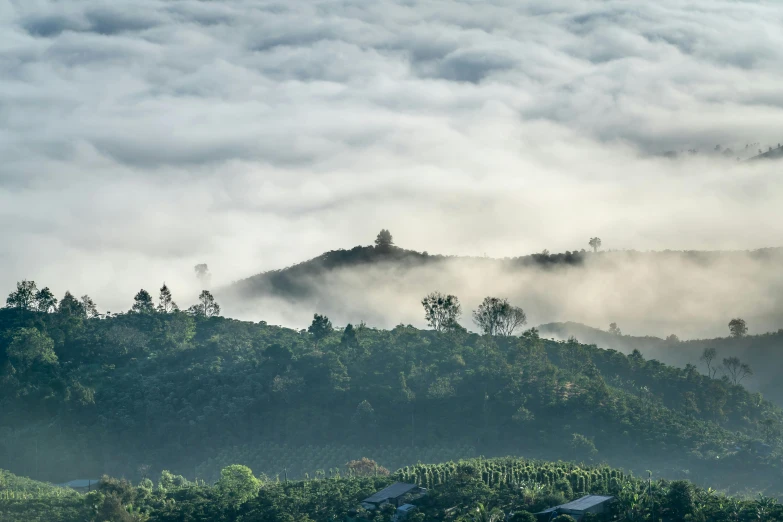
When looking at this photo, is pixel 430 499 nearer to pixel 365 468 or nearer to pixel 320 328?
pixel 365 468

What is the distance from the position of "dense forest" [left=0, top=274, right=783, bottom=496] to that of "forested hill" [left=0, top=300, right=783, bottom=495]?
27 centimetres

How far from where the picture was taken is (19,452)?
493 feet

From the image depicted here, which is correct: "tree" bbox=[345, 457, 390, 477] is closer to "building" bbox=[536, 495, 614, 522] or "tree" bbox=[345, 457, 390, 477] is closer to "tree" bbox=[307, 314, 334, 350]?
"building" bbox=[536, 495, 614, 522]

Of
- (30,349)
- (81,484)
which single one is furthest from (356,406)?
(30,349)

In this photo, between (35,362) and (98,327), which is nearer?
(35,362)

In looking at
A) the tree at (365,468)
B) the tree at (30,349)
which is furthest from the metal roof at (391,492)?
the tree at (30,349)

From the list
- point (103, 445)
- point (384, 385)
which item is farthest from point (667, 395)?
point (103, 445)

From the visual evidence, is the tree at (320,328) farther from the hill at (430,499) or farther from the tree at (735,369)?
the tree at (735,369)

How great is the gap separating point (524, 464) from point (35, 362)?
301 ft

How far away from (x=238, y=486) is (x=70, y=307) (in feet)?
298

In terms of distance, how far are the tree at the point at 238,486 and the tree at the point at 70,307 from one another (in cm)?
8544

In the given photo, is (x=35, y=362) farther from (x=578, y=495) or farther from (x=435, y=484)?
(x=578, y=495)

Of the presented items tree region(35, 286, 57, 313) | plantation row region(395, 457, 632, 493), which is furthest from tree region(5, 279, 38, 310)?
plantation row region(395, 457, 632, 493)

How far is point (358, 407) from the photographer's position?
14950 centimetres
